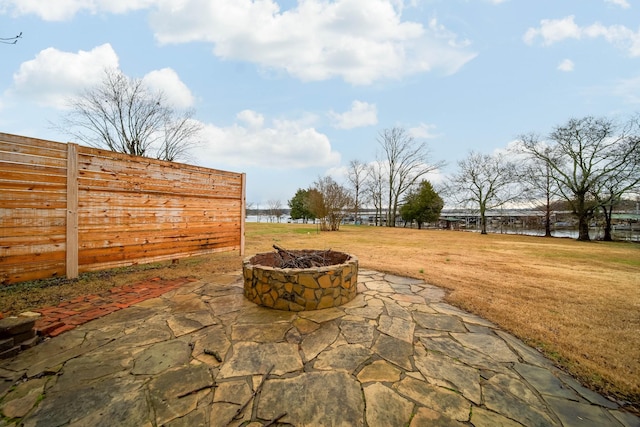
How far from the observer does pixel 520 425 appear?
4.82ft

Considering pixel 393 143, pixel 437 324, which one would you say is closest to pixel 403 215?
pixel 393 143

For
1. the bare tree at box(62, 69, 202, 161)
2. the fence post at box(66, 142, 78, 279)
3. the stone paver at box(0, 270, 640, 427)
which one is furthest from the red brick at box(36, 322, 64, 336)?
the bare tree at box(62, 69, 202, 161)

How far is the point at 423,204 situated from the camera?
1065 inches

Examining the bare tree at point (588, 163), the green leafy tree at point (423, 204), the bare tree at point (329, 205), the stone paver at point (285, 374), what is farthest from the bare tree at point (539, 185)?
the stone paver at point (285, 374)

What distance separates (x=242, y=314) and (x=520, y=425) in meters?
2.66

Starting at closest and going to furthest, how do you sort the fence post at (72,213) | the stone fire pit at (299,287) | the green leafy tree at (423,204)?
the stone fire pit at (299,287)
the fence post at (72,213)
the green leafy tree at (423,204)

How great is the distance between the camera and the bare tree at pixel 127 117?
14.4 metres

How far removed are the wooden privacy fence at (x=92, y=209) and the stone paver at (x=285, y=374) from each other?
5.00 ft

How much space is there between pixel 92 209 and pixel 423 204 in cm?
2782

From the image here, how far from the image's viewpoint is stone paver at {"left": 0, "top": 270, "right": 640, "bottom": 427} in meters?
1.51

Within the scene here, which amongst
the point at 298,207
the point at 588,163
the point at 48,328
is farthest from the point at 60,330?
the point at 298,207

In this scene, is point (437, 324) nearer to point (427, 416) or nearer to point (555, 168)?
point (427, 416)

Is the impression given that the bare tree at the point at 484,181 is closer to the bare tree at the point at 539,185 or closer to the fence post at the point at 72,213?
the bare tree at the point at 539,185

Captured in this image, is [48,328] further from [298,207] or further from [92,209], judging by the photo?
[298,207]
